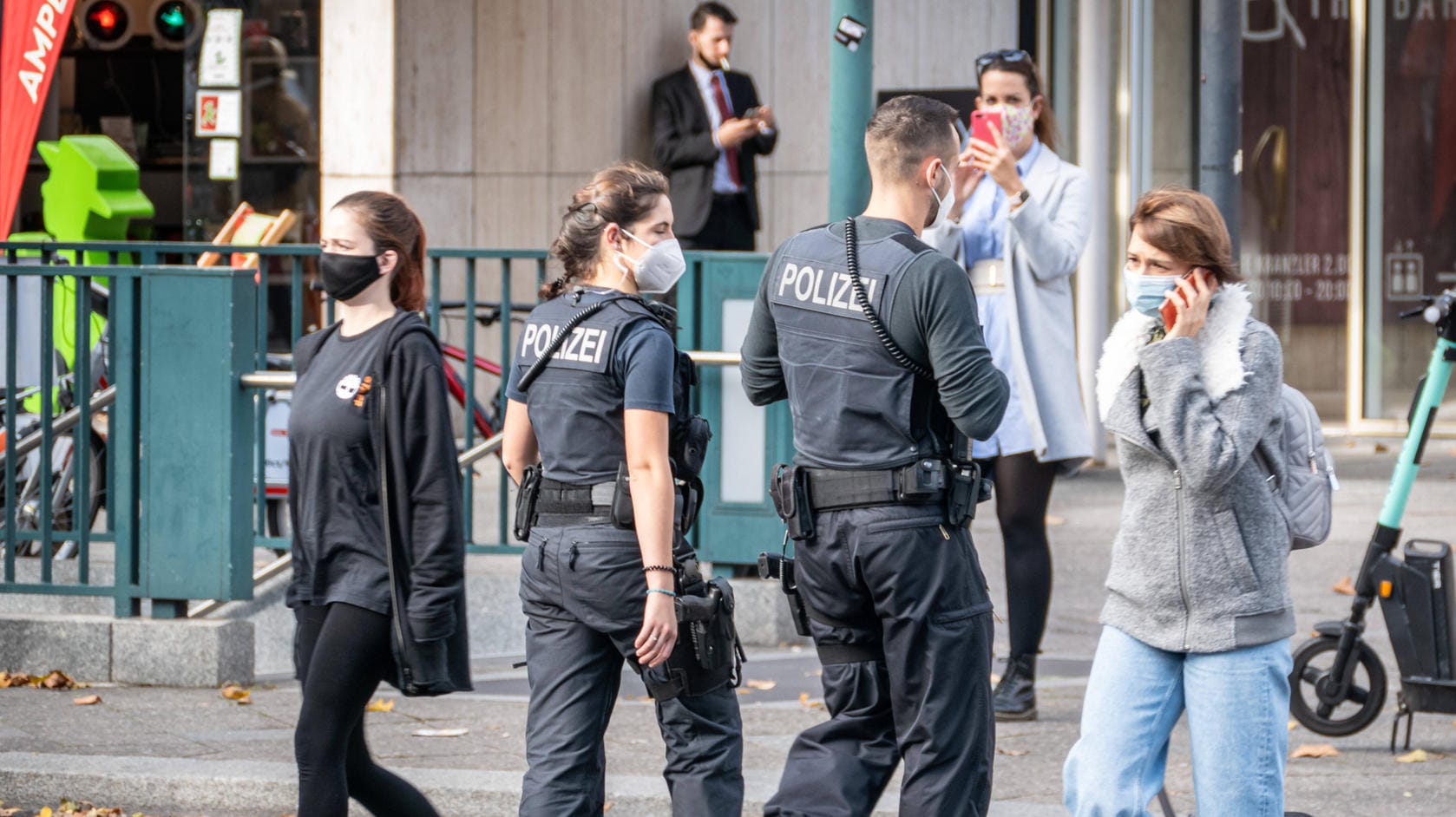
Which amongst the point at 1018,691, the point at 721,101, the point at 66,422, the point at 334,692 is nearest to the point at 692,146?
the point at 721,101

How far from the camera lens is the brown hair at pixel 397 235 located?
14.9 feet

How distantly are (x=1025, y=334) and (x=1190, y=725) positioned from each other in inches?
89.8

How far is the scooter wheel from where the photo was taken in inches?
227

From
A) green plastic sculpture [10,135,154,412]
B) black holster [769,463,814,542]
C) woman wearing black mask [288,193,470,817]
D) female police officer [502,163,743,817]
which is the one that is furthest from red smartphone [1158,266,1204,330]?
green plastic sculpture [10,135,154,412]

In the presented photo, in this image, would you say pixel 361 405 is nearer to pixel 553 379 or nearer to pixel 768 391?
pixel 553 379

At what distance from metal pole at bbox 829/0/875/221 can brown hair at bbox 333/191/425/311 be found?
227 centimetres

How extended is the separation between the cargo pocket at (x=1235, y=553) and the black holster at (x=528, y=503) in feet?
4.64

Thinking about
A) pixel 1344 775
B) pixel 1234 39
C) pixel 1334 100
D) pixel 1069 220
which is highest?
pixel 1334 100

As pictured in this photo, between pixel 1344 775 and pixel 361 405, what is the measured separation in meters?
2.96

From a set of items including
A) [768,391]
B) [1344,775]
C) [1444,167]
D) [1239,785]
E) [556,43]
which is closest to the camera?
[1239,785]

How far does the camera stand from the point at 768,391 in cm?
454

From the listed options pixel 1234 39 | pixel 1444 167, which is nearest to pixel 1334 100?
pixel 1444 167

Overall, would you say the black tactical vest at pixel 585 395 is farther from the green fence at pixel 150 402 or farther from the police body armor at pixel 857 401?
the green fence at pixel 150 402

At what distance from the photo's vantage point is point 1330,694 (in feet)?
18.9
